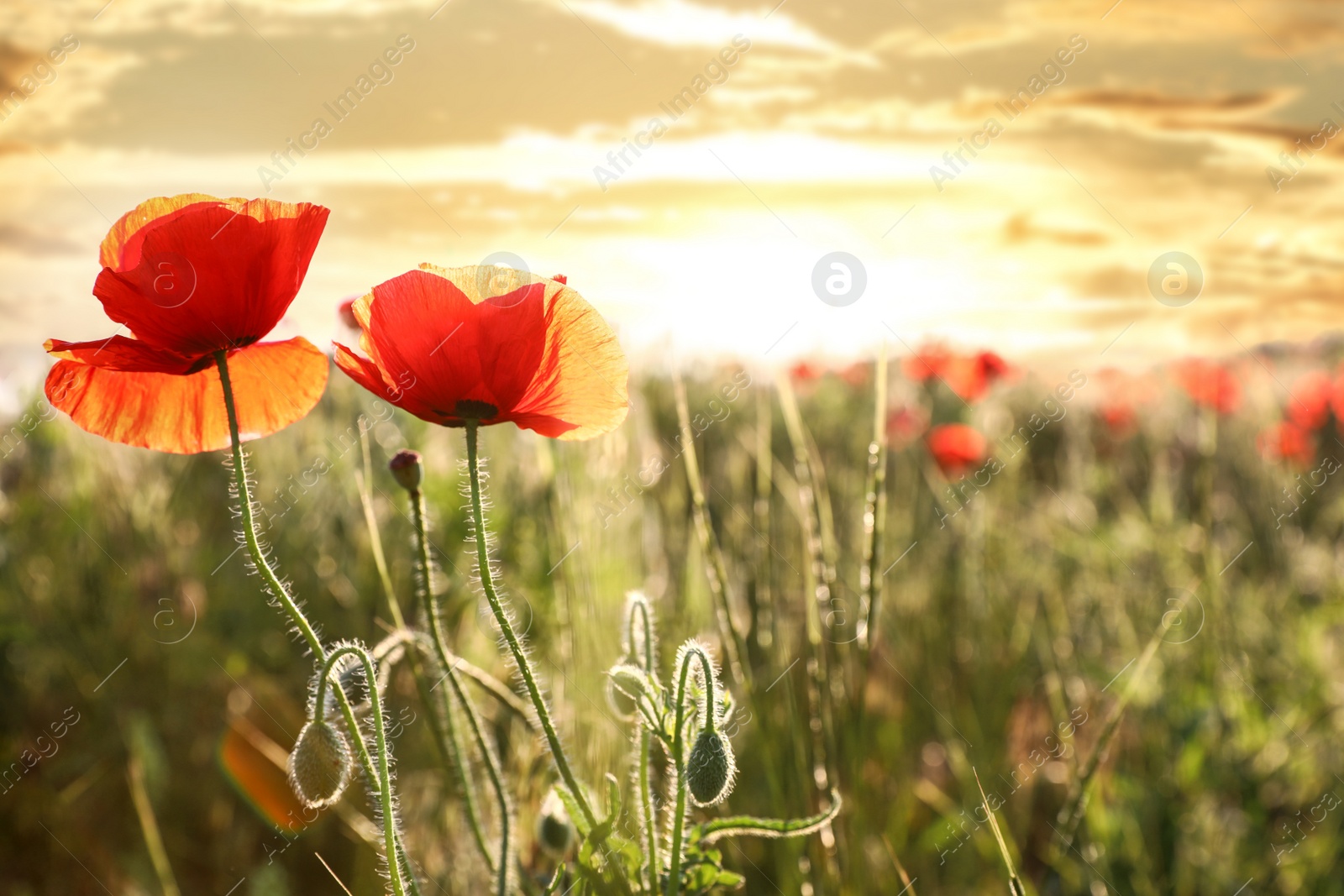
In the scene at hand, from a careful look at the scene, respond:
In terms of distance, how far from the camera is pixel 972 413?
13.1 feet

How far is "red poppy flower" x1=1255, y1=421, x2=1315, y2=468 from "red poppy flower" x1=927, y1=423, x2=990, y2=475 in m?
1.10

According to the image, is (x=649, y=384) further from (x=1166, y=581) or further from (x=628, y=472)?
(x=628, y=472)

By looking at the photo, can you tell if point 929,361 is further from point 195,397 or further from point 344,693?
point 344,693

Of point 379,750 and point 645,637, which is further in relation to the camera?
point 645,637

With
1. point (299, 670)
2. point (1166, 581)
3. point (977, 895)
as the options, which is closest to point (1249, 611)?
point (1166, 581)

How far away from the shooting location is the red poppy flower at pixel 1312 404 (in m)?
3.52

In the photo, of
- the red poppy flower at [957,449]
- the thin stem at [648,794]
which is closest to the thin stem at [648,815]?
the thin stem at [648,794]

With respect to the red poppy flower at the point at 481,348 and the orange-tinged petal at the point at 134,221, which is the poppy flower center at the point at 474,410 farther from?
the orange-tinged petal at the point at 134,221

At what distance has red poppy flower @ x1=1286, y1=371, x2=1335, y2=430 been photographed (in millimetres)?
3523

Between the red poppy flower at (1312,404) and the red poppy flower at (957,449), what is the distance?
1249 millimetres

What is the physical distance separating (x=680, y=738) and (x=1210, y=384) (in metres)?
3.57

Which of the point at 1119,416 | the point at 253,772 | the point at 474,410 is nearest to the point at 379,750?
the point at 474,410

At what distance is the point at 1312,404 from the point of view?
3.56m

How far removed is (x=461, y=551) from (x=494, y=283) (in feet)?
4.42
